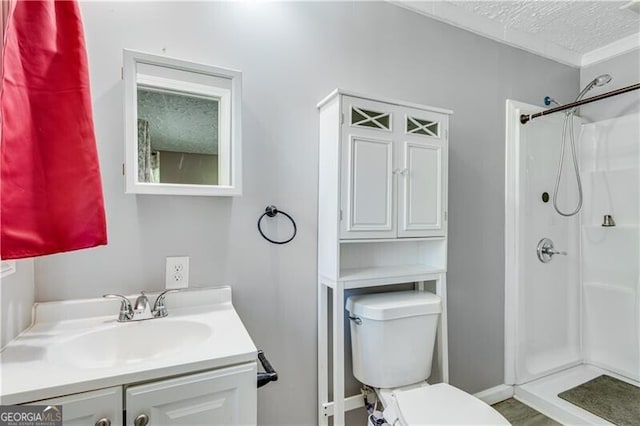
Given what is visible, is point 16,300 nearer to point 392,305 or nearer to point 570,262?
point 392,305

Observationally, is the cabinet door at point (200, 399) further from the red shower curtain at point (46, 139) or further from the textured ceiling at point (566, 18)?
the textured ceiling at point (566, 18)

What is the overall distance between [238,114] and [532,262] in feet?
6.91

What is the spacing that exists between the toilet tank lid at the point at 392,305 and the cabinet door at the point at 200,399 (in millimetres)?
669

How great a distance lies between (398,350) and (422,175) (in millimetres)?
818

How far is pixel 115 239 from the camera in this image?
1217 mm

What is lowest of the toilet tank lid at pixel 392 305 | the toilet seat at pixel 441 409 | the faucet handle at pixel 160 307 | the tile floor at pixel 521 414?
the tile floor at pixel 521 414

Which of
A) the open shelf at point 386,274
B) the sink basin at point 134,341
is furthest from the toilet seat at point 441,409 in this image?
the sink basin at point 134,341

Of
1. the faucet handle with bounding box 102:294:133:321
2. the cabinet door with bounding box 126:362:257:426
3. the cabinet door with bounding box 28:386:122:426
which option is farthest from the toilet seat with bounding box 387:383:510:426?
the faucet handle with bounding box 102:294:133:321

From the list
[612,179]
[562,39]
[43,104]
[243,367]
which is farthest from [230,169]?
[612,179]

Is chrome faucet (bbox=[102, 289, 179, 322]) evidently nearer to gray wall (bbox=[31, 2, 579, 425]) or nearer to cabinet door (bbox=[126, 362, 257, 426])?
gray wall (bbox=[31, 2, 579, 425])

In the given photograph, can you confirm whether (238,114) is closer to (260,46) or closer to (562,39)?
(260,46)

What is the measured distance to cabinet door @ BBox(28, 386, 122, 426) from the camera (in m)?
0.73

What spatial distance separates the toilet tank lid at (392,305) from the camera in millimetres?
1426

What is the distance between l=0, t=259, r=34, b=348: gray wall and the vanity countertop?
0.03 metres
